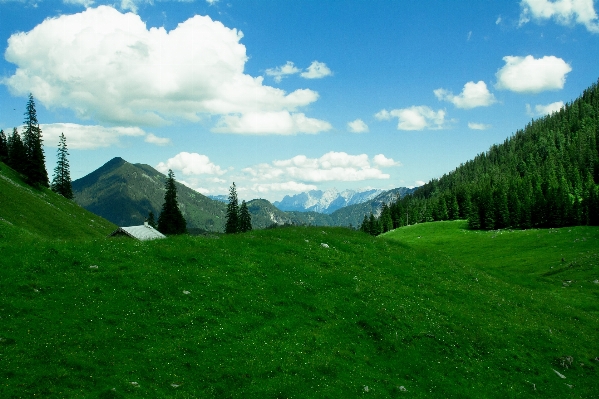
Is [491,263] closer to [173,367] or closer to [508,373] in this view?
[508,373]

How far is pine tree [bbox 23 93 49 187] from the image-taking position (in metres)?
94.4

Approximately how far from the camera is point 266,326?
2192 centimetres

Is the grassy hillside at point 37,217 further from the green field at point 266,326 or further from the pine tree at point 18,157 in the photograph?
the green field at point 266,326

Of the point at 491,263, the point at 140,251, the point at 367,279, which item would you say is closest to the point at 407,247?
the point at 367,279

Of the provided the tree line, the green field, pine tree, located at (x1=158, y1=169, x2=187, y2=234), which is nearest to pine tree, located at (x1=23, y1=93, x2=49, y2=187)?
the tree line

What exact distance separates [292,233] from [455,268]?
17.5 metres

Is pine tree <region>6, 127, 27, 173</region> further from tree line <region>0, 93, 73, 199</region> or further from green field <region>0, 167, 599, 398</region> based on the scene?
green field <region>0, 167, 599, 398</region>

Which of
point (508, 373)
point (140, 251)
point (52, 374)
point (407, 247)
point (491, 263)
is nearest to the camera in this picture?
point (52, 374)

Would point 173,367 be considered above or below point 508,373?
above

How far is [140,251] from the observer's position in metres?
27.8

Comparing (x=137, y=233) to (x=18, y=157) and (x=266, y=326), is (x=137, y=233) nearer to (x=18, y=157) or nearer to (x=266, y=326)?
(x=266, y=326)

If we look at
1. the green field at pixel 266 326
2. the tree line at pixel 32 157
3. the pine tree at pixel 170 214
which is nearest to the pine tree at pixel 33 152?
the tree line at pixel 32 157

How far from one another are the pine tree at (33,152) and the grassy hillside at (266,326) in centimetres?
8363

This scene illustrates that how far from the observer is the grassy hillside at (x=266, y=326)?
16625mm
